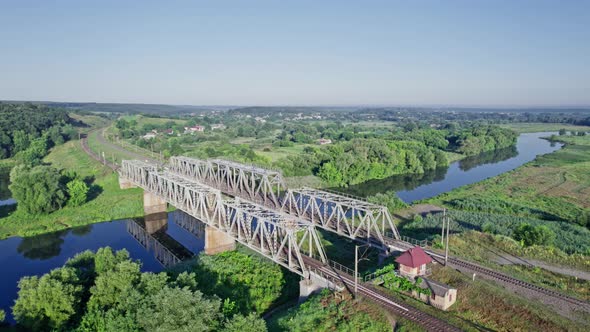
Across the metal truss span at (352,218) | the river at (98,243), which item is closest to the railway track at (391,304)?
the metal truss span at (352,218)

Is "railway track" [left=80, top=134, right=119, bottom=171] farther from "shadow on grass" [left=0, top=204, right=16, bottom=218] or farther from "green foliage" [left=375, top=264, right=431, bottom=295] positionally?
"green foliage" [left=375, top=264, right=431, bottom=295]

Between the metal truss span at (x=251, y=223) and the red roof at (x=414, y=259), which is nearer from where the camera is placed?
the red roof at (x=414, y=259)

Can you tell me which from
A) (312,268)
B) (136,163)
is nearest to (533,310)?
(312,268)

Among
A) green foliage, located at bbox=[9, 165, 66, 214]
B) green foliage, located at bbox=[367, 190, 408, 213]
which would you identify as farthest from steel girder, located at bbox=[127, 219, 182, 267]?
green foliage, located at bbox=[367, 190, 408, 213]

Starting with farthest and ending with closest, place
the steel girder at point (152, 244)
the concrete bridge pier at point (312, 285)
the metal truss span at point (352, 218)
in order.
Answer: the steel girder at point (152, 244) < the metal truss span at point (352, 218) < the concrete bridge pier at point (312, 285)

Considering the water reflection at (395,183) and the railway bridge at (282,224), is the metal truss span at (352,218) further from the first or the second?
the water reflection at (395,183)

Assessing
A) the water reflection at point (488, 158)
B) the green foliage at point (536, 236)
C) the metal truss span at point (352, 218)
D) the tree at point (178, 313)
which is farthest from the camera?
the water reflection at point (488, 158)

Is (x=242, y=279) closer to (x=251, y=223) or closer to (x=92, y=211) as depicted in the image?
(x=251, y=223)
